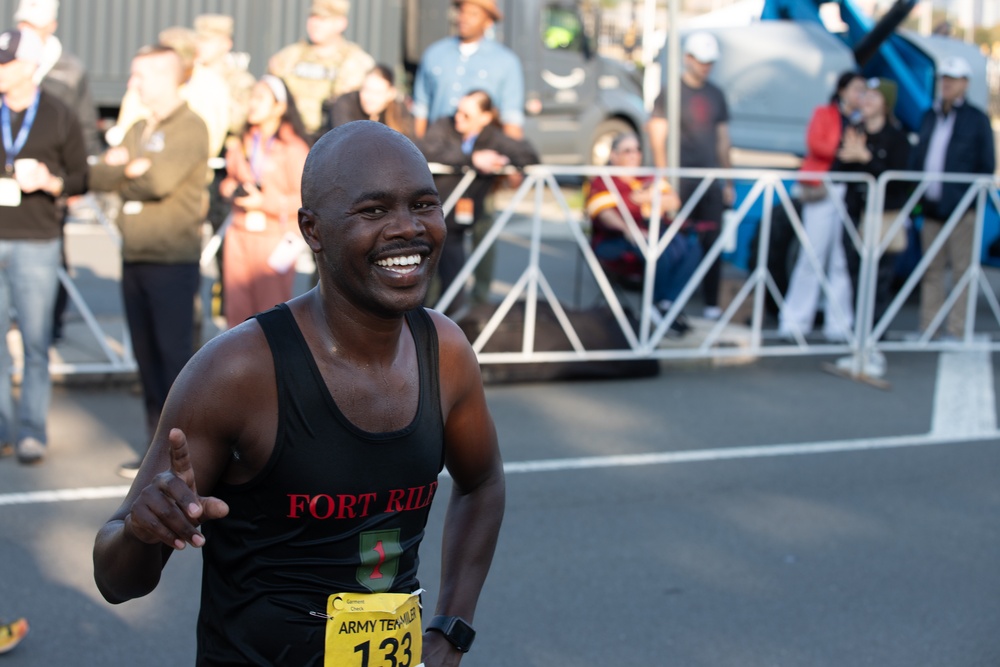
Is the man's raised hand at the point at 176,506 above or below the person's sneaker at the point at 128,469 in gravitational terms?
above

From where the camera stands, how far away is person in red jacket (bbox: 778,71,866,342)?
31.0 ft

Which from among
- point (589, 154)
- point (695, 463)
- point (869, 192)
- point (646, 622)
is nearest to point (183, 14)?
point (589, 154)

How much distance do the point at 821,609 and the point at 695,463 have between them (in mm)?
1915

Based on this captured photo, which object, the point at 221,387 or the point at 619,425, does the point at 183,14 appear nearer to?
the point at 619,425

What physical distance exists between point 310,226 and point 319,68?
6.69 metres

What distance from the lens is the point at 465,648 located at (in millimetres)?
2473

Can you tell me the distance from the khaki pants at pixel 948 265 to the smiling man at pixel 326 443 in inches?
323

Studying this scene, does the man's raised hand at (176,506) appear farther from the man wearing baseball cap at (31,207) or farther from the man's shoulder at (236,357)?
the man wearing baseball cap at (31,207)

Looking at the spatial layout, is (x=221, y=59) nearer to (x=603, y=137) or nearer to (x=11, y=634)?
(x=11, y=634)

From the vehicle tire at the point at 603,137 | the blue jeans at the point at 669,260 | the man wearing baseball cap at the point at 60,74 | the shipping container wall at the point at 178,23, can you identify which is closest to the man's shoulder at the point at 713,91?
the blue jeans at the point at 669,260

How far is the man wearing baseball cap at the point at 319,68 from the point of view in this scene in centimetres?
849

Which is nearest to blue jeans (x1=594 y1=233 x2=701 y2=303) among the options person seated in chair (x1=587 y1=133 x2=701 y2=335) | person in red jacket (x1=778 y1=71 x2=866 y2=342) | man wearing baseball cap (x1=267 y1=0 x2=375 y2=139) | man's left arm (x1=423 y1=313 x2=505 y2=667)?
person seated in chair (x1=587 y1=133 x2=701 y2=335)

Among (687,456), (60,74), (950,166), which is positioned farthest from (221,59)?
(950,166)

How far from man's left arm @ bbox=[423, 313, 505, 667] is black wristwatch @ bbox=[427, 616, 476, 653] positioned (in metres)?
0.01
